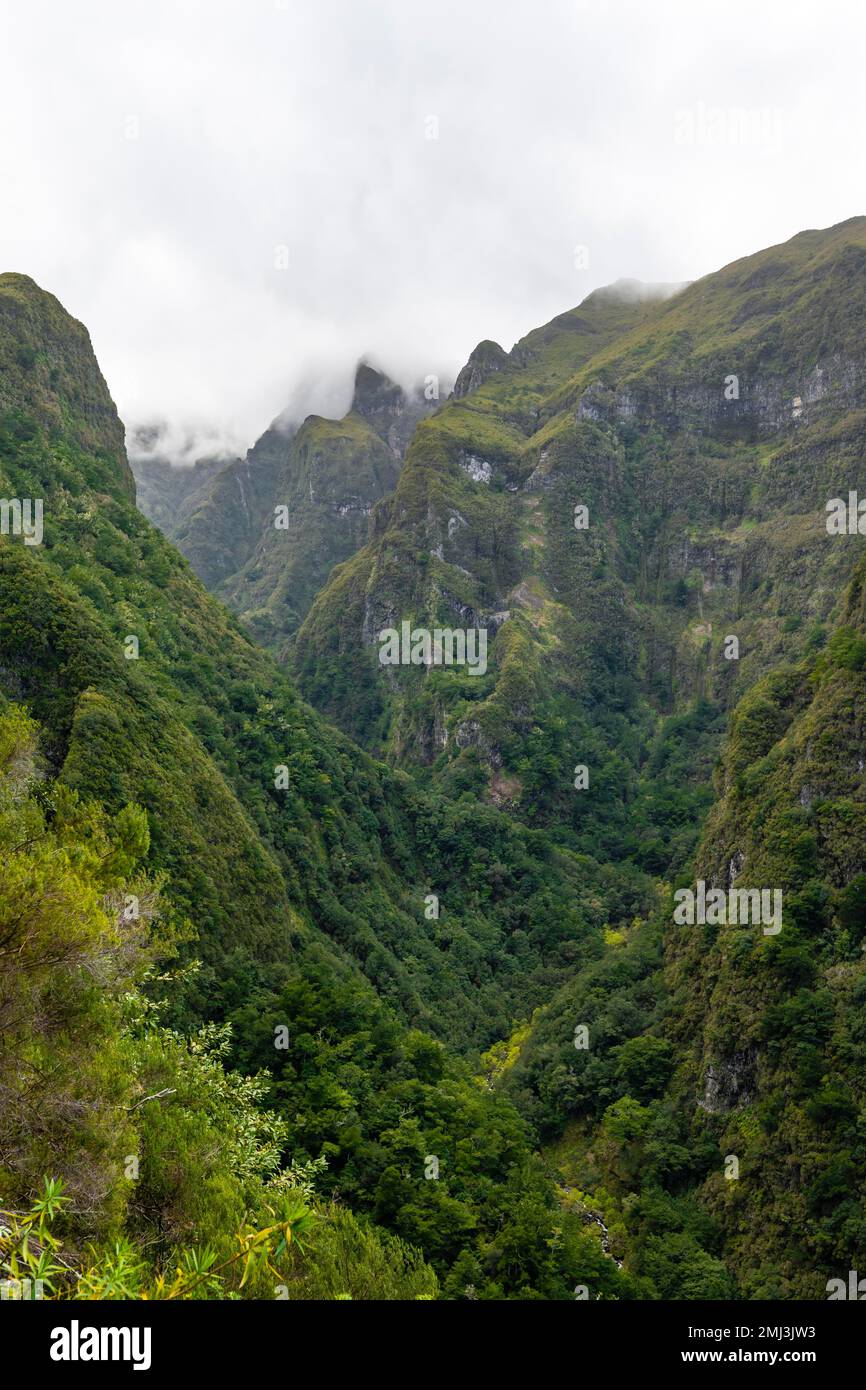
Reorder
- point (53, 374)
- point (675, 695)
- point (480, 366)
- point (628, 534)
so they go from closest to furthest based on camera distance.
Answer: point (53, 374)
point (675, 695)
point (628, 534)
point (480, 366)

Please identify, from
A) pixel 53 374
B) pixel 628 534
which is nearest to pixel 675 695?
pixel 628 534

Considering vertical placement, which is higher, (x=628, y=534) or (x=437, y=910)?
(x=628, y=534)

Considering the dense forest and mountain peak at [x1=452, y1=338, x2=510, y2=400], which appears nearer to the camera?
the dense forest

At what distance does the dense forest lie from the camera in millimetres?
13352

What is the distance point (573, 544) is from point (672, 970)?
287 feet

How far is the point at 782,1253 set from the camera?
96.5 ft

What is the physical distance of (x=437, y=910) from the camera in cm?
6756

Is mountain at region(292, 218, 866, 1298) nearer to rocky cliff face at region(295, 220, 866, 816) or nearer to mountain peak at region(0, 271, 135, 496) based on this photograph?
rocky cliff face at region(295, 220, 866, 816)

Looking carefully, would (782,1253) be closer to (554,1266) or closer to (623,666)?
(554,1266)

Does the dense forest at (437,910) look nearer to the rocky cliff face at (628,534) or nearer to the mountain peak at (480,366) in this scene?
the rocky cliff face at (628,534)

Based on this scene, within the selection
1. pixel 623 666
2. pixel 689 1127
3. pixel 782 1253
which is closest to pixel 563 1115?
pixel 689 1127

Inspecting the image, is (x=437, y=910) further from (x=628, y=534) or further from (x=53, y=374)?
(x=628, y=534)

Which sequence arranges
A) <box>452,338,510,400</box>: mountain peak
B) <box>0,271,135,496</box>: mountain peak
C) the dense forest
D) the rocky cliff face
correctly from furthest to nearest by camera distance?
<box>452,338,510,400</box>: mountain peak → the rocky cliff face → <box>0,271,135,496</box>: mountain peak → the dense forest

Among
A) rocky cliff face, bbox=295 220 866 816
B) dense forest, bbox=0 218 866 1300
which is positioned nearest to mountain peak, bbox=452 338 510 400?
rocky cliff face, bbox=295 220 866 816
